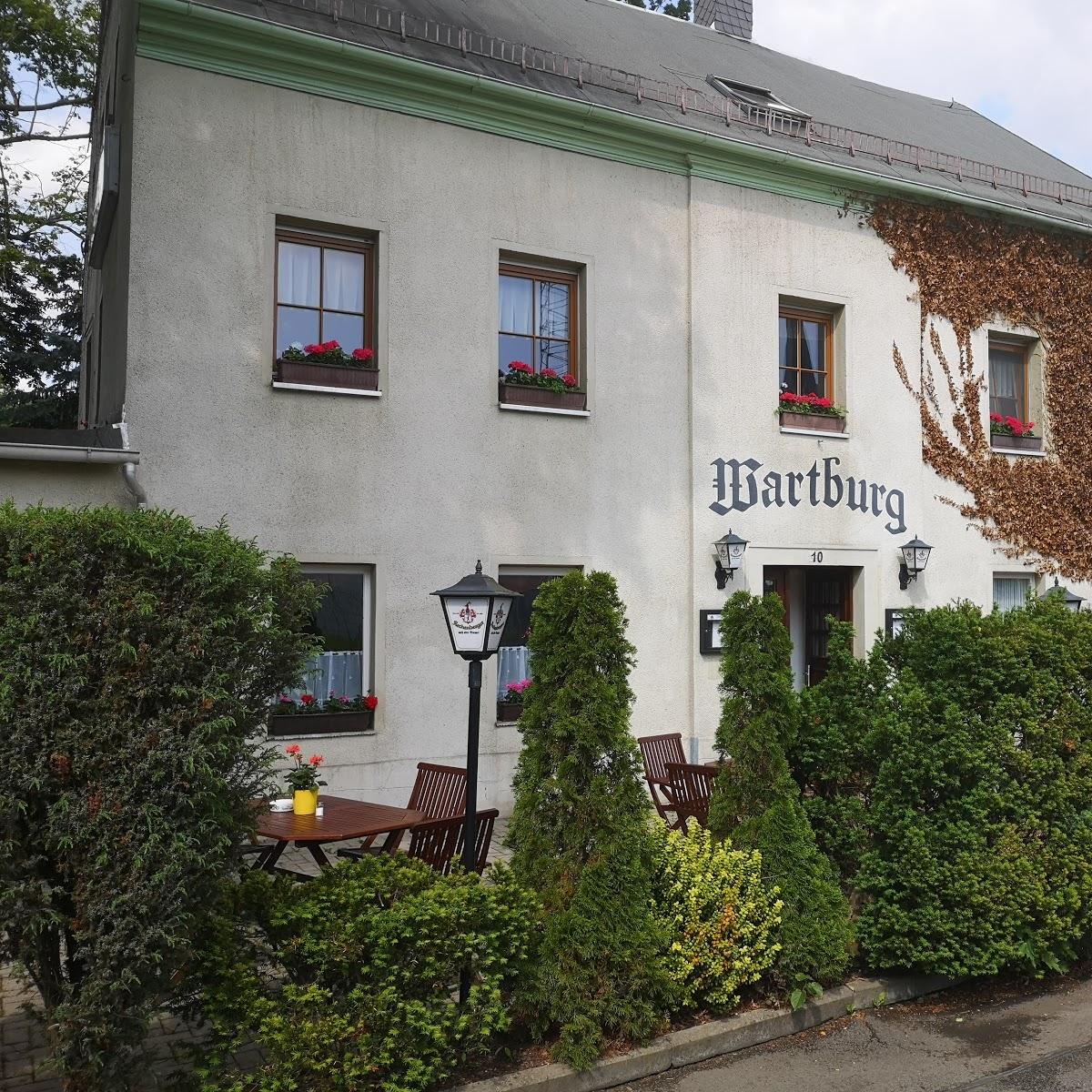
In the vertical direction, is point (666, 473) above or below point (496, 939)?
above

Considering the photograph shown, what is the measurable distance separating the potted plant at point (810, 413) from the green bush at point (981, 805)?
6291 millimetres

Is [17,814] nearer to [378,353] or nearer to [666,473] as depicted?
[378,353]

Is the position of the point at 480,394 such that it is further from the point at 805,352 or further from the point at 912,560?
the point at 912,560

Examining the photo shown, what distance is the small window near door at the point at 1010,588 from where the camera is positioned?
14.2m

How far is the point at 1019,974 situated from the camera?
6.41 meters

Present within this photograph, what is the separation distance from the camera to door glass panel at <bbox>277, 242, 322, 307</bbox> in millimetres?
10172

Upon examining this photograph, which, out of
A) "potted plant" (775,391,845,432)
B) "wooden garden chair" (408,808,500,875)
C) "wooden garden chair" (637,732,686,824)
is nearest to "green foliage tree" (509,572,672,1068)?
"wooden garden chair" (408,808,500,875)

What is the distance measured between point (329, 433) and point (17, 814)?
6376 millimetres

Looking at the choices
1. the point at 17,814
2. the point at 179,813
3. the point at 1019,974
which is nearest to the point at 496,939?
the point at 179,813

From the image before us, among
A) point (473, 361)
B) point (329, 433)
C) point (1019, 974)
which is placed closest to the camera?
point (1019, 974)

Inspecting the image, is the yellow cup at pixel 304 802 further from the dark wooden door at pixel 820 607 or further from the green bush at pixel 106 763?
the dark wooden door at pixel 820 607

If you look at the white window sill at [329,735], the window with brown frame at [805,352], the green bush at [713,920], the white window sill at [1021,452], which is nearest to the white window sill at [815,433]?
the window with brown frame at [805,352]

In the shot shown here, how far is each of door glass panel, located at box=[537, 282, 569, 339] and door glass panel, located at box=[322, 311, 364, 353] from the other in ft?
6.39

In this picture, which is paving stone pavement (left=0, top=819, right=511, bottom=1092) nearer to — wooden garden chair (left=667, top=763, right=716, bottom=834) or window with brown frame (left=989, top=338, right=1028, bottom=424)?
wooden garden chair (left=667, top=763, right=716, bottom=834)
